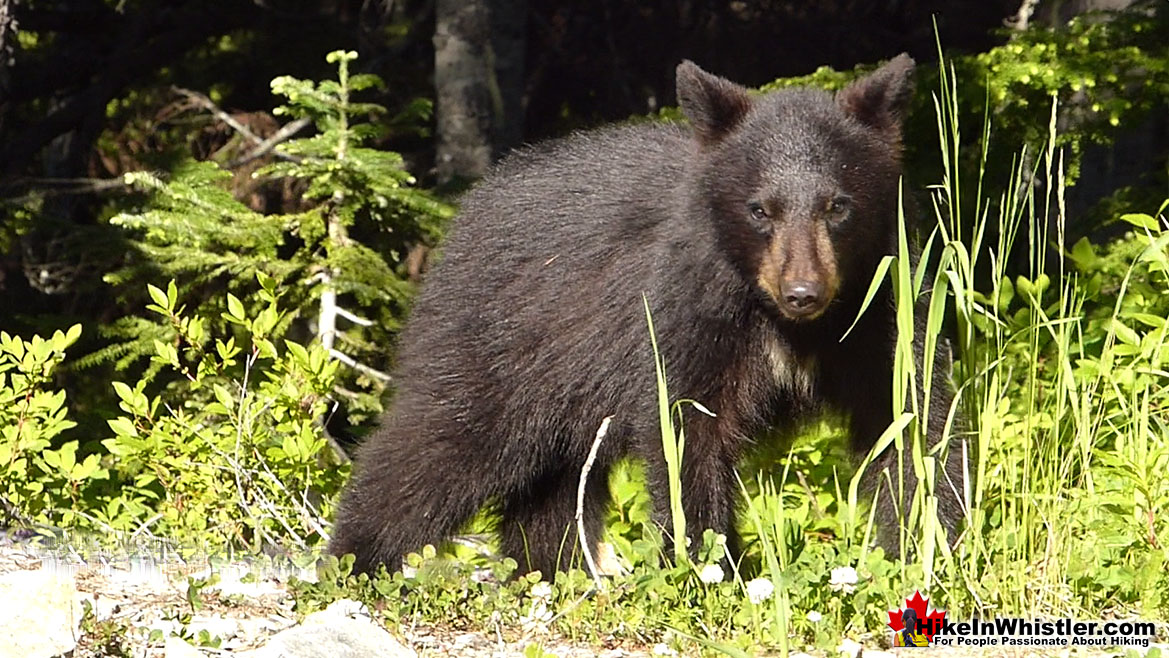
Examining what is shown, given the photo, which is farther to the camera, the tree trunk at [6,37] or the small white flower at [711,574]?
the tree trunk at [6,37]

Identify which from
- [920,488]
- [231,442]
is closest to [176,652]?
[920,488]

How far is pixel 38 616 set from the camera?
11.2 ft

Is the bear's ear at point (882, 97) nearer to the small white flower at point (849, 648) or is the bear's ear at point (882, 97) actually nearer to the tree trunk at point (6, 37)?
the small white flower at point (849, 648)

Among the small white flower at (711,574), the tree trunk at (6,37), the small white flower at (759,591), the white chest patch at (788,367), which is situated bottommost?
the small white flower at (759,591)

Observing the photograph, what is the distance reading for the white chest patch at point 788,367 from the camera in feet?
15.1

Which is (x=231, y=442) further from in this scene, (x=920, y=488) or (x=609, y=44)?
(x=609, y=44)

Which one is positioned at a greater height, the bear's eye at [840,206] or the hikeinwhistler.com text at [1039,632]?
the bear's eye at [840,206]

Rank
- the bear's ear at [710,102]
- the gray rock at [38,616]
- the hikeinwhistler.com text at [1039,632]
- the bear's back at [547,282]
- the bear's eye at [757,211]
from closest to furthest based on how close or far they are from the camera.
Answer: the gray rock at [38,616] < the hikeinwhistler.com text at [1039,632] < the bear's eye at [757,211] < the bear's ear at [710,102] < the bear's back at [547,282]

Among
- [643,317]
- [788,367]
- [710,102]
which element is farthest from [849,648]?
[710,102]

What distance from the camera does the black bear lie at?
4418mm

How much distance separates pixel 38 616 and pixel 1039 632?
2.37 metres

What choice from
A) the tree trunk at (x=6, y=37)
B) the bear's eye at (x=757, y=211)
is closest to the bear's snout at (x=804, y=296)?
the bear's eye at (x=757, y=211)

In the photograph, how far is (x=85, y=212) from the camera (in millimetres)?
9773

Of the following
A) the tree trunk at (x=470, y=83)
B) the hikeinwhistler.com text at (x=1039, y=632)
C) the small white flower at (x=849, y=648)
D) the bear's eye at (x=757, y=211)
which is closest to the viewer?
the small white flower at (x=849, y=648)
